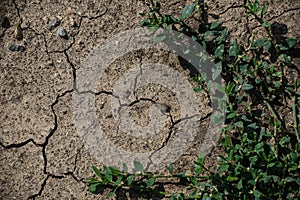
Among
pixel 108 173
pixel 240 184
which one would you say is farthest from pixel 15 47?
pixel 240 184

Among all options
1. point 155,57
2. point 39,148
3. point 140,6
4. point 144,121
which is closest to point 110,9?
point 140,6

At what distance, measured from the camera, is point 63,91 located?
3082 millimetres

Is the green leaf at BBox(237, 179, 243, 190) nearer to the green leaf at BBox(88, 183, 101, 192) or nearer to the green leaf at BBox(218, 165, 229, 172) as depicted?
the green leaf at BBox(218, 165, 229, 172)

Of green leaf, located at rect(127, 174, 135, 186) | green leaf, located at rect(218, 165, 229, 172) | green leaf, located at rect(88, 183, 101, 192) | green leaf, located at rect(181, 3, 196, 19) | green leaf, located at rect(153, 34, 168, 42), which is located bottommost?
green leaf, located at rect(88, 183, 101, 192)

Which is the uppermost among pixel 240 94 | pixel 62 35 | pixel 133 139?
pixel 62 35

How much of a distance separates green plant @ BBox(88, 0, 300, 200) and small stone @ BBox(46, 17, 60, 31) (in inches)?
18.2

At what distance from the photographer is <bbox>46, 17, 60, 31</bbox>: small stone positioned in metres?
3.14

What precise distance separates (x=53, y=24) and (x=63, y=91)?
356 mm

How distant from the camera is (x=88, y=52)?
10.2ft

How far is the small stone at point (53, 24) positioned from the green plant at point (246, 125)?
1.52 ft

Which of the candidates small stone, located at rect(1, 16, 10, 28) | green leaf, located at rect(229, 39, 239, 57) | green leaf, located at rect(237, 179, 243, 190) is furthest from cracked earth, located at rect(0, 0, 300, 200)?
green leaf, located at rect(237, 179, 243, 190)

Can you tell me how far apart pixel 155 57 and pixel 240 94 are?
0.47 metres

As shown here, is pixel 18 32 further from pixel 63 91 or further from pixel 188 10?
pixel 188 10

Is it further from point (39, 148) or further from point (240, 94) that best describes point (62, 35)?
point (240, 94)
